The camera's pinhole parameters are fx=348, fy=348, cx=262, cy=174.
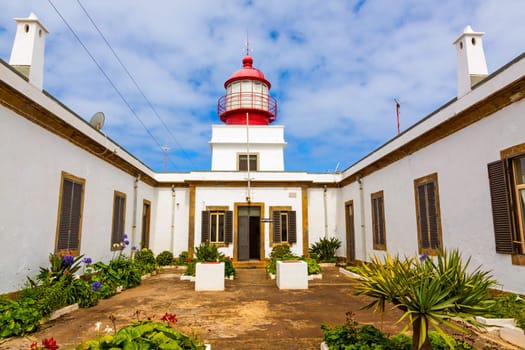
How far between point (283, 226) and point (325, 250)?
199 cm

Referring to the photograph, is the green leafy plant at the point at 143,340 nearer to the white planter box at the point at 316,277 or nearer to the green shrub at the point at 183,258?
the white planter box at the point at 316,277

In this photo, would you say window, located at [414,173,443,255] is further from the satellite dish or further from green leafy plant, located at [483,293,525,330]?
the satellite dish

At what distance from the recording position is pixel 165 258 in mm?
14008

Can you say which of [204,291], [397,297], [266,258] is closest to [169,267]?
[266,258]

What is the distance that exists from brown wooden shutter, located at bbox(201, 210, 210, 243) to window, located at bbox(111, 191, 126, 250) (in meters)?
3.36

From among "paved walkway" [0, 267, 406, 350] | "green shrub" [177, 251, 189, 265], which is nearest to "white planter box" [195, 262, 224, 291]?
"paved walkway" [0, 267, 406, 350]

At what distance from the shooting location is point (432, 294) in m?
3.01

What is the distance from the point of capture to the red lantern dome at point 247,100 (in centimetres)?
1769

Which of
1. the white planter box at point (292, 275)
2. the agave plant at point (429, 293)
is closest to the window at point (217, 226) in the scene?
the white planter box at point (292, 275)

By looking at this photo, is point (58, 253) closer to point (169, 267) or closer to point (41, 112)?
point (41, 112)

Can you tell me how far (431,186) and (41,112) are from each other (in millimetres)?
8570

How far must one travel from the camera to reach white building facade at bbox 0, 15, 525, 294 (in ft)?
19.5

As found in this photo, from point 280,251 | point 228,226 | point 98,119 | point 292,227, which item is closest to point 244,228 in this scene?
point 228,226

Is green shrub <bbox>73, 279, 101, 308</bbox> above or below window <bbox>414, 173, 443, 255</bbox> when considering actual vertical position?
below
